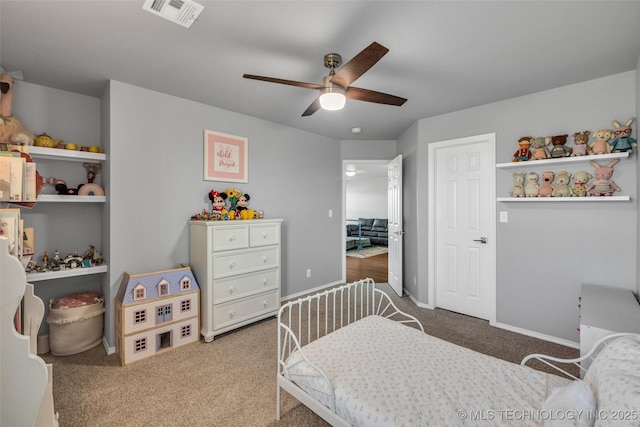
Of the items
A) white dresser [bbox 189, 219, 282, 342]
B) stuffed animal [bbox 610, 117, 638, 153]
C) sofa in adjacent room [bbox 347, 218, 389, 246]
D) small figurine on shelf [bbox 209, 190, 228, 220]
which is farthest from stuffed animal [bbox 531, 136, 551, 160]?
→ sofa in adjacent room [bbox 347, 218, 389, 246]

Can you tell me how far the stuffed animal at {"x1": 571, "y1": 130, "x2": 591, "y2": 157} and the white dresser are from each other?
2954 millimetres

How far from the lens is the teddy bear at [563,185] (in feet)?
8.48

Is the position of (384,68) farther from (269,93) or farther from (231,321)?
(231,321)

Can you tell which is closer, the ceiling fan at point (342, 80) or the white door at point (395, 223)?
the ceiling fan at point (342, 80)

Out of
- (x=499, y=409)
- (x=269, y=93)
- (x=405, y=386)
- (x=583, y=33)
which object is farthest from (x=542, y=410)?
(x=269, y=93)

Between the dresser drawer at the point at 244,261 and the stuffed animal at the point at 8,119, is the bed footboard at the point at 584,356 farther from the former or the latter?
the stuffed animal at the point at 8,119

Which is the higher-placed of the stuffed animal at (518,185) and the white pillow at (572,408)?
the stuffed animal at (518,185)

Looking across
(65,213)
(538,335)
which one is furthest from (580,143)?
(65,213)

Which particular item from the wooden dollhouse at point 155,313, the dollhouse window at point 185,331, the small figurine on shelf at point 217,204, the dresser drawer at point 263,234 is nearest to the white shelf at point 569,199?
the dresser drawer at point 263,234

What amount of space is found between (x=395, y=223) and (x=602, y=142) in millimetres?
2389

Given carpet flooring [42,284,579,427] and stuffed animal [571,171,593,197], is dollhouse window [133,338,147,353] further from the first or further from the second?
stuffed animal [571,171,593,197]

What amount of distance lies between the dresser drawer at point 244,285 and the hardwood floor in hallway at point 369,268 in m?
2.08

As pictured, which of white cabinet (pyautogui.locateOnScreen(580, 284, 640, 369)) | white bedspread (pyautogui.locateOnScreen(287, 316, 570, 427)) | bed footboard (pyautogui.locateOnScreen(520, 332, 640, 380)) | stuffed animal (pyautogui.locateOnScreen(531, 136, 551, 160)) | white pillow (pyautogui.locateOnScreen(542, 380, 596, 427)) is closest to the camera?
white pillow (pyautogui.locateOnScreen(542, 380, 596, 427))

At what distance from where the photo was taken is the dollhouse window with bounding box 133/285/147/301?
2.38 meters
